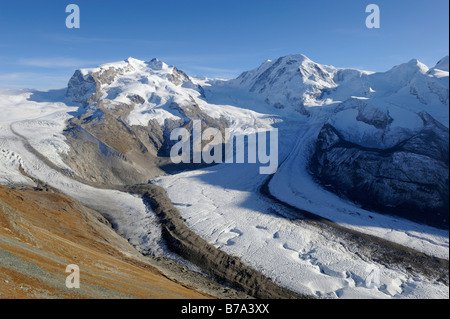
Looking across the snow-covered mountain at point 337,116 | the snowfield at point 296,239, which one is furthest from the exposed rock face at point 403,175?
the snowfield at point 296,239

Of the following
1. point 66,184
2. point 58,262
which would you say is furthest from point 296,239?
point 66,184

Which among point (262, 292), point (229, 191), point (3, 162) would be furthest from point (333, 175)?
point (3, 162)

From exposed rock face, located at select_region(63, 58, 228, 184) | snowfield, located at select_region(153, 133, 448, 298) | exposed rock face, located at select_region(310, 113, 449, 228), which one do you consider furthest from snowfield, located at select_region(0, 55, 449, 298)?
exposed rock face, located at select_region(310, 113, 449, 228)

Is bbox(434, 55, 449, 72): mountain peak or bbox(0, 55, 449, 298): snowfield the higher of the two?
bbox(434, 55, 449, 72): mountain peak

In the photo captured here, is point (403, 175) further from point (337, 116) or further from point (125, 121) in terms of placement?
point (125, 121)

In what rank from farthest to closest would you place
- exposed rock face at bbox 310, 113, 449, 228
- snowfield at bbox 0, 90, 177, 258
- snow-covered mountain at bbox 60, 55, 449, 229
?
snow-covered mountain at bbox 60, 55, 449, 229
exposed rock face at bbox 310, 113, 449, 228
snowfield at bbox 0, 90, 177, 258

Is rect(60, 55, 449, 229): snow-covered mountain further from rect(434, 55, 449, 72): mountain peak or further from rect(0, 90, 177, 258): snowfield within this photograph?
rect(0, 90, 177, 258): snowfield

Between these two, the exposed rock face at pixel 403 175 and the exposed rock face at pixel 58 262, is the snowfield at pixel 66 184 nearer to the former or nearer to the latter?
the exposed rock face at pixel 58 262

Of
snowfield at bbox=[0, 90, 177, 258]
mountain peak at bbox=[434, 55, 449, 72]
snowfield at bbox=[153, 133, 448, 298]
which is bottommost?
snowfield at bbox=[153, 133, 448, 298]

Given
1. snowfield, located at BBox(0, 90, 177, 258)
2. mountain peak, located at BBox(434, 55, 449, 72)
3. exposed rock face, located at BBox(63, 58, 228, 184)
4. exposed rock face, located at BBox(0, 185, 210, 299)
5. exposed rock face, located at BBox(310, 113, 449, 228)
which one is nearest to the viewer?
exposed rock face, located at BBox(0, 185, 210, 299)
